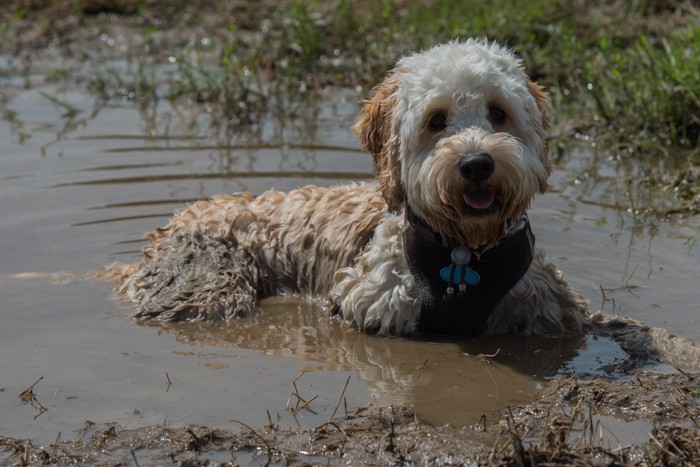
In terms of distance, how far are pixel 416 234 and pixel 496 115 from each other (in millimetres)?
789

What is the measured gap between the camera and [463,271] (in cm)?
640

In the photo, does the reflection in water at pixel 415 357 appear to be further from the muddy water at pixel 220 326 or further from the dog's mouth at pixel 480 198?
the dog's mouth at pixel 480 198

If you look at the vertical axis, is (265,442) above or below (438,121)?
below

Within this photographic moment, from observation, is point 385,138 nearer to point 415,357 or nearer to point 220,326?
point 415,357

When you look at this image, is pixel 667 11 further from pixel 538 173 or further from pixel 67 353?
pixel 67 353

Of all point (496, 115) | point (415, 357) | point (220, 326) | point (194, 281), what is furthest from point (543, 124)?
point (194, 281)

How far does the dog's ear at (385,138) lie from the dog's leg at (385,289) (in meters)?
0.21

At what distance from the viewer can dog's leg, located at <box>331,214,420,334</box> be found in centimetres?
662

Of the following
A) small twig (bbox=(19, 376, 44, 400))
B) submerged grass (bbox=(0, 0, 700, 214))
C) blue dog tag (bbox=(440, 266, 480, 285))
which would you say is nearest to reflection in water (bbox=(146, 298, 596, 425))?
blue dog tag (bbox=(440, 266, 480, 285))

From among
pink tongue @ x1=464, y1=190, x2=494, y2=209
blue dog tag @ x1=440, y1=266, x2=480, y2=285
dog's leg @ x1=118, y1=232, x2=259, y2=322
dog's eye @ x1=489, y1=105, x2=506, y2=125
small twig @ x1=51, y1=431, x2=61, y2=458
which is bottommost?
small twig @ x1=51, y1=431, x2=61, y2=458

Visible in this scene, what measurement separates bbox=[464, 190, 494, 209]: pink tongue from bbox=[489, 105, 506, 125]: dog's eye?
463 mm

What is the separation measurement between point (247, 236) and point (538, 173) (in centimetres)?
221

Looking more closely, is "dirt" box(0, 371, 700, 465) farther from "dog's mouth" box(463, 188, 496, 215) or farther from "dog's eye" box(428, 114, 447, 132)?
"dog's eye" box(428, 114, 447, 132)

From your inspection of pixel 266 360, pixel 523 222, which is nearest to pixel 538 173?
pixel 523 222
